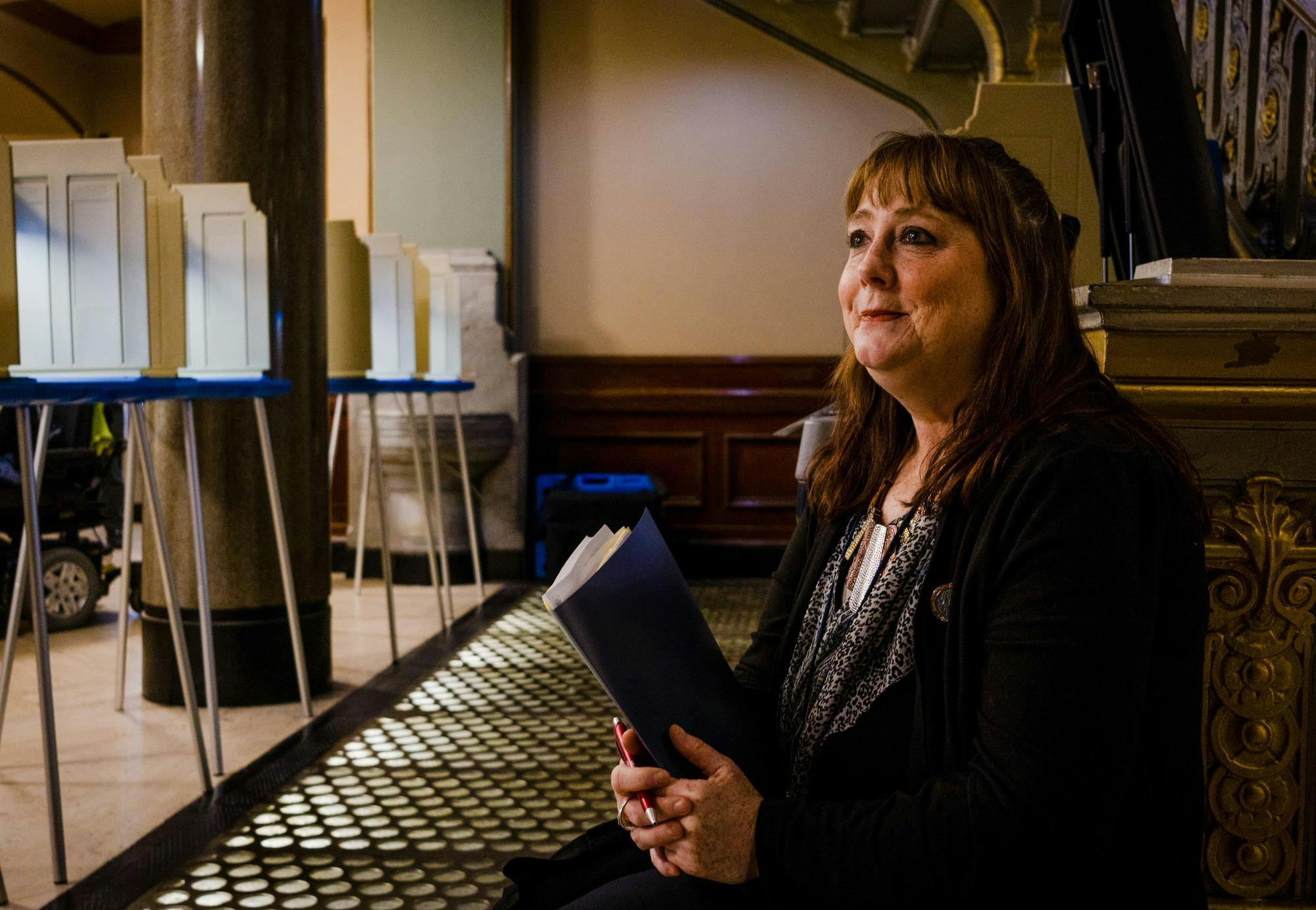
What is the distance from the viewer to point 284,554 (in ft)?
10.4

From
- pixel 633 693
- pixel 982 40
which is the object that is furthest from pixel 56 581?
pixel 982 40

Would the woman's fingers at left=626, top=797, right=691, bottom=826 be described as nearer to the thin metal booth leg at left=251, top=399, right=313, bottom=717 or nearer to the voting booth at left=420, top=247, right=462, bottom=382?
the thin metal booth leg at left=251, top=399, right=313, bottom=717

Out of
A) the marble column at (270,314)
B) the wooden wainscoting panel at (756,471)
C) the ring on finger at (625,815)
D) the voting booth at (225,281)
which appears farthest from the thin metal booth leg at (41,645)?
the wooden wainscoting panel at (756,471)

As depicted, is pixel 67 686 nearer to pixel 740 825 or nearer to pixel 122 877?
pixel 122 877

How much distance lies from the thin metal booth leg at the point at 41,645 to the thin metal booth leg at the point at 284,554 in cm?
90

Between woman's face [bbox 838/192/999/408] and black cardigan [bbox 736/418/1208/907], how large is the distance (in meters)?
0.15

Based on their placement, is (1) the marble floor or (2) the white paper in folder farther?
(1) the marble floor

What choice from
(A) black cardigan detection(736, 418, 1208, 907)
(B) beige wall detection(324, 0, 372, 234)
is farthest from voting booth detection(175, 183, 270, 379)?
(B) beige wall detection(324, 0, 372, 234)

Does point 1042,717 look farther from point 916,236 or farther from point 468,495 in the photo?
point 468,495

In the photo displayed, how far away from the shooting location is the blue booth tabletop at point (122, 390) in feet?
6.46

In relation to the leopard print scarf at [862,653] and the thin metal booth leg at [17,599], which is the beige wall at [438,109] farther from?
the leopard print scarf at [862,653]

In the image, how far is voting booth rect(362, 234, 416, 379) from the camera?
13.9 feet

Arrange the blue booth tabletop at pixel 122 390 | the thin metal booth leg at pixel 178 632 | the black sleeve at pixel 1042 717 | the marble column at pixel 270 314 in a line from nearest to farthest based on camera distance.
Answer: the black sleeve at pixel 1042 717, the blue booth tabletop at pixel 122 390, the thin metal booth leg at pixel 178 632, the marble column at pixel 270 314

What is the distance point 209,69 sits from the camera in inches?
132
